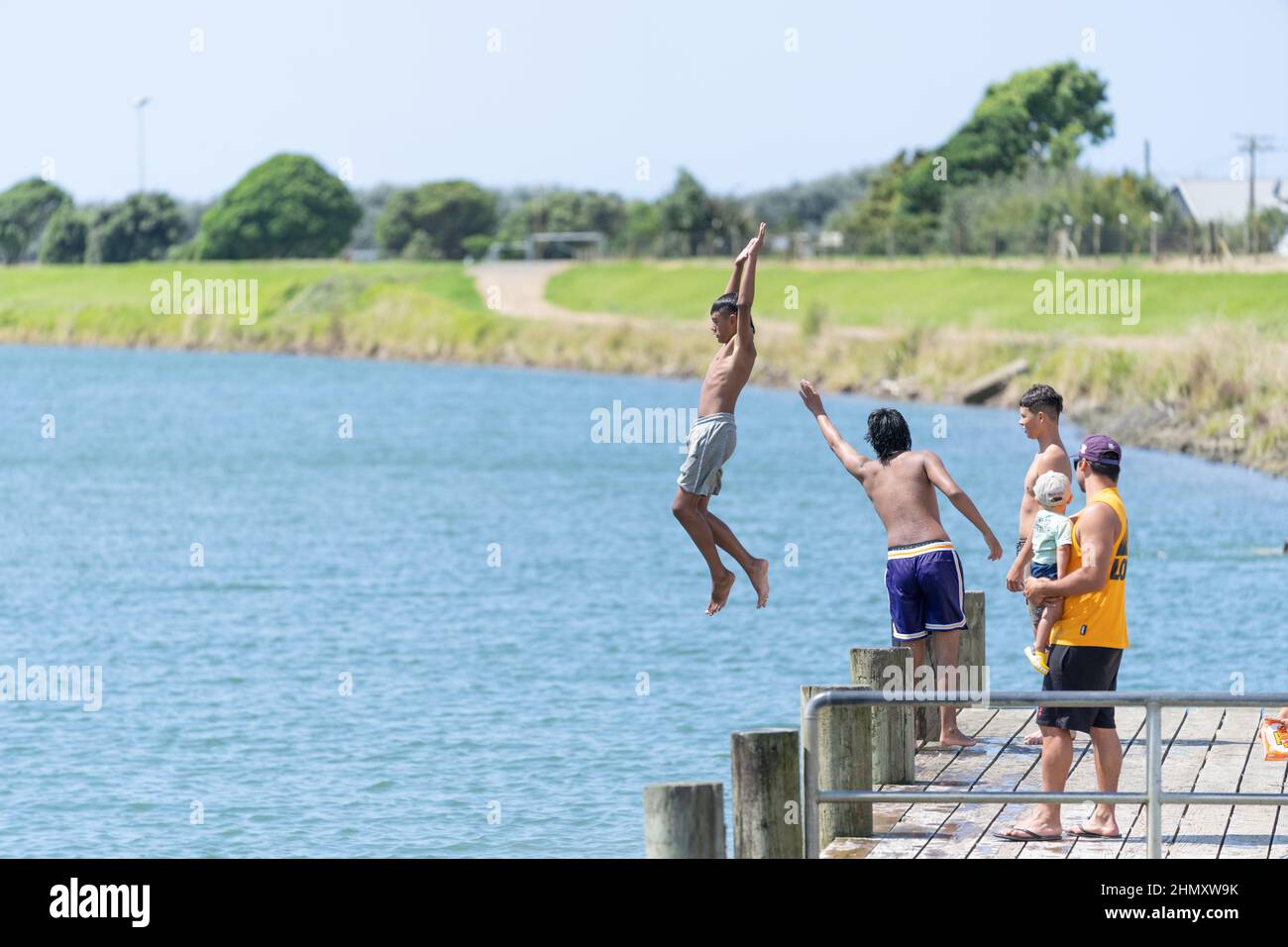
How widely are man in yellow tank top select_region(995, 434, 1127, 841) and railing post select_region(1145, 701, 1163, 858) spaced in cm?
63

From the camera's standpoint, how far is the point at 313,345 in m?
96.6

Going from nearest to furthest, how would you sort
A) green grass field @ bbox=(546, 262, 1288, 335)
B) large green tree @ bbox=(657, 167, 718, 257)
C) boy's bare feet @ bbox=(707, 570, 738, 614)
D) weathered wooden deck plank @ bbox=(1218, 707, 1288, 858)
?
weathered wooden deck plank @ bbox=(1218, 707, 1288, 858) → boy's bare feet @ bbox=(707, 570, 738, 614) → green grass field @ bbox=(546, 262, 1288, 335) → large green tree @ bbox=(657, 167, 718, 257)

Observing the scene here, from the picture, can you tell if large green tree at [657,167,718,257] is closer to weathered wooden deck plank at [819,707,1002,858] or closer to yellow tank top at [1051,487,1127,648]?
weathered wooden deck plank at [819,707,1002,858]

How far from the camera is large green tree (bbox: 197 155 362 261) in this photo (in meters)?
132

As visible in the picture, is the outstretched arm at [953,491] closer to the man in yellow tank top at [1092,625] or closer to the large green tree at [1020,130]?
the man in yellow tank top at [1092,625]

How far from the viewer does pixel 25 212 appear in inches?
5659

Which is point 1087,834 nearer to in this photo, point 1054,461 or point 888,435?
point 1054,461

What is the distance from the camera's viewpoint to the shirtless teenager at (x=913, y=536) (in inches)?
449

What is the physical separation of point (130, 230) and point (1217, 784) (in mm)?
128432

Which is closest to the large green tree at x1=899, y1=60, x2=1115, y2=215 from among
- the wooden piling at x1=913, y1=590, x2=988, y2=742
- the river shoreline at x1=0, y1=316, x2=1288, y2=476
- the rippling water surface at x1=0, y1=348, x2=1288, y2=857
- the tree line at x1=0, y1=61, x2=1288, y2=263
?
the tree line at x1=0, y1=61, x2=1288, y2=263

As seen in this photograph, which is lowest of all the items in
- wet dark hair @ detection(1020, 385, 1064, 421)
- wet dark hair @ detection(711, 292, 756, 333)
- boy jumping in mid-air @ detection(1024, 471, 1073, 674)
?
boy jumping in mid-air @ detection(1024, 471, 1073, 674)

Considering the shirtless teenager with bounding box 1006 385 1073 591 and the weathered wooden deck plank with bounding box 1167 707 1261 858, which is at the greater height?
the shirtless teenager with bounding box 1006 385 1073 591
